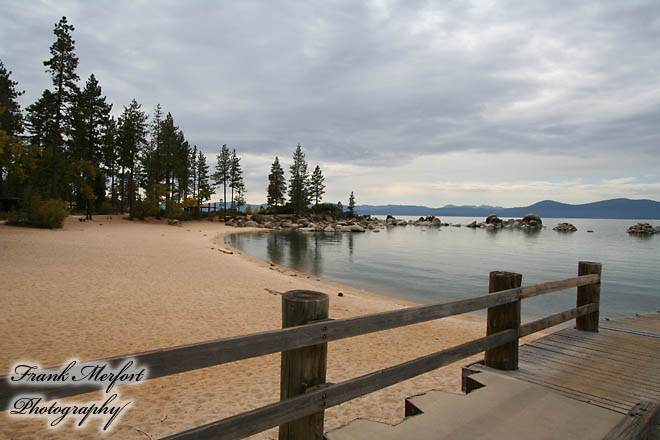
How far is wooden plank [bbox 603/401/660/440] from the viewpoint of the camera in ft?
9.27

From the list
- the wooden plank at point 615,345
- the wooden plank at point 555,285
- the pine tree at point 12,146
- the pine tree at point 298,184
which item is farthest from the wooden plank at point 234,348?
the pine tree at point 298,184

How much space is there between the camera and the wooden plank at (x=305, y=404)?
1.93 metres

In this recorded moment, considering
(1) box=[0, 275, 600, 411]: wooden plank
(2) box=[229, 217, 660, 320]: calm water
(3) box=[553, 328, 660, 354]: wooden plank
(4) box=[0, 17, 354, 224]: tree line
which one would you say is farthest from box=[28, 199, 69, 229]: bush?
(3) box=[553, 328, 660, 354]: wooden plank

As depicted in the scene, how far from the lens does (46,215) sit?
27828 mm

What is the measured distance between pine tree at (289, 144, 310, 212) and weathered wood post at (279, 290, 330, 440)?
282ft

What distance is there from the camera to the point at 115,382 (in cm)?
174

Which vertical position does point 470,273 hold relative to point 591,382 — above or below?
below

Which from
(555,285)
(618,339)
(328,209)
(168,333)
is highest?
(328,209)

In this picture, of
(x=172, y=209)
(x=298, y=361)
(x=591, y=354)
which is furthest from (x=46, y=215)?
(x=591, y=354)

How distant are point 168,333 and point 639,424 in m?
7.84

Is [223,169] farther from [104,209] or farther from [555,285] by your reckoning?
[555,285]

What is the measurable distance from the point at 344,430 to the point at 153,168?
201 ft

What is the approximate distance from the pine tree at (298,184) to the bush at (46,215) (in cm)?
6129

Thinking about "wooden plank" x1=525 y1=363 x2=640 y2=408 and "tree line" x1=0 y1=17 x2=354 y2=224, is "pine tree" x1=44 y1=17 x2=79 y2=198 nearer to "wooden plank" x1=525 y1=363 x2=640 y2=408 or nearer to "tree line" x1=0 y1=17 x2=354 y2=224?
"tree line" x1=0 y1=17 x2=354 y2=224
